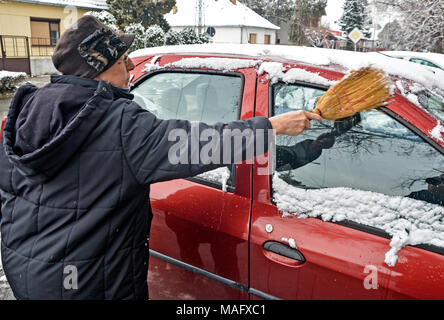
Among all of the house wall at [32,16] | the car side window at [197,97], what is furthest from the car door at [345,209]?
the house wall at [32,16]

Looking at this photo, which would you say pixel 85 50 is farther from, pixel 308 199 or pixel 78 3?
pixel 78 3

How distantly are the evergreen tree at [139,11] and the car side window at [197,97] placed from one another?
48.4ft

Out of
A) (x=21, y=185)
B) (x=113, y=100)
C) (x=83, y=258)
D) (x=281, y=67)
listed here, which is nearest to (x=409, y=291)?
(x=281, y=67)

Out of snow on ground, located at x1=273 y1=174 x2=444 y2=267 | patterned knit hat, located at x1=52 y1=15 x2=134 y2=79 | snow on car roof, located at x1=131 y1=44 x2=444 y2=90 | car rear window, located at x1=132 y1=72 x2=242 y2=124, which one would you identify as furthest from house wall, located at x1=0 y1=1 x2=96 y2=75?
snow on ground, located at x1=273 y1=174 x2=444 y2=267

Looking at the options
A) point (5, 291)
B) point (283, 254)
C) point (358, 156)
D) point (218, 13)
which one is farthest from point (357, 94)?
point (218, 13)

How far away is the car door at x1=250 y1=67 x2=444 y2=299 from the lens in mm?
1498

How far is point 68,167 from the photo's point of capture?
52.6 inches

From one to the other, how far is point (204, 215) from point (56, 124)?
2.97 feet

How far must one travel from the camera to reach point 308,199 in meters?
1.72

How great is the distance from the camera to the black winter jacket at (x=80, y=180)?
4.26ft

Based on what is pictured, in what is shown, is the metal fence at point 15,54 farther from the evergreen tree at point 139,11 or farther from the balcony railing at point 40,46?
the evergreen tree at point 139,11

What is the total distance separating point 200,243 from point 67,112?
981 mm

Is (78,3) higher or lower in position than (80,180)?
higher

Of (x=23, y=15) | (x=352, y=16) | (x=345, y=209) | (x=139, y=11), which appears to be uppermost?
(x=352, y=16)
